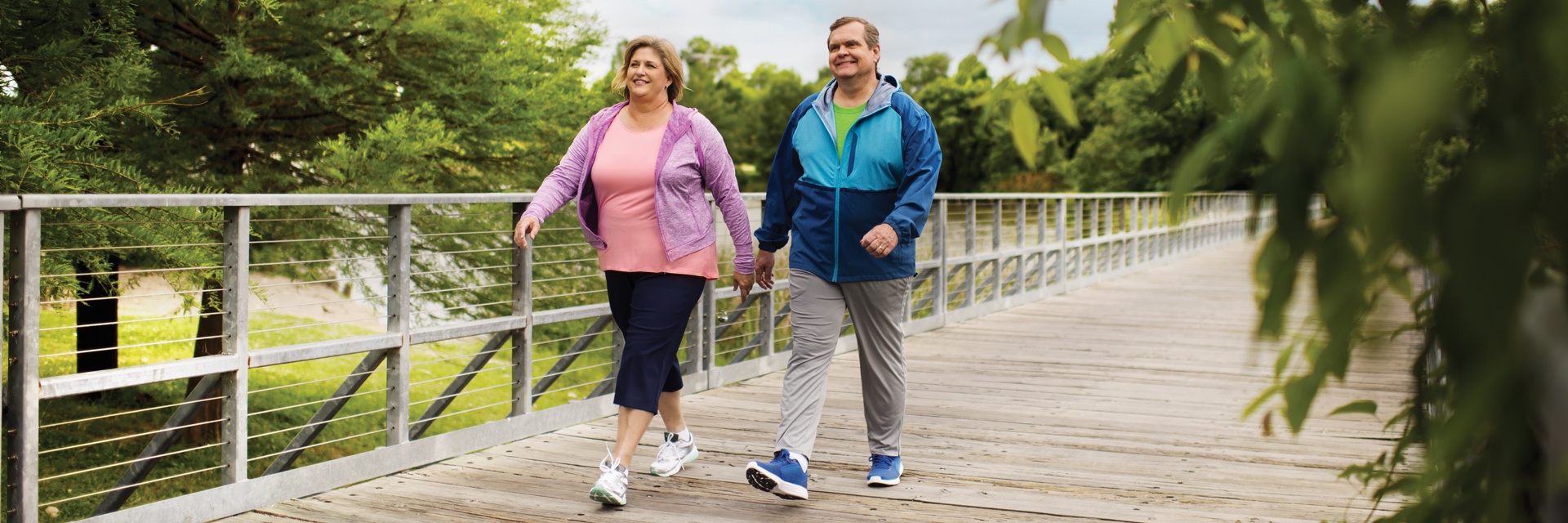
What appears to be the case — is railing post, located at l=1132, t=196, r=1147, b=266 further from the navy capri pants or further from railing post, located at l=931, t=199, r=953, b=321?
the navy capri pants

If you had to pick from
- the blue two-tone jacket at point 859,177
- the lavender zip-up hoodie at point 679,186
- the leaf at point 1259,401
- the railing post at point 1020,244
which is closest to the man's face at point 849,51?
the blue two-tone jacket at point 859,177

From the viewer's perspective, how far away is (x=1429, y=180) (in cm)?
55

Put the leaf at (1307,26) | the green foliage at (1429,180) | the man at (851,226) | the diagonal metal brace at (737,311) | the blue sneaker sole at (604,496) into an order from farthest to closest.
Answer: the diagonal metal brace at (737,311)
the man at (851,226)
the blue sneaker sole at (604,496)
the leaf at (1307,26)
the green foliage at (1429,180)

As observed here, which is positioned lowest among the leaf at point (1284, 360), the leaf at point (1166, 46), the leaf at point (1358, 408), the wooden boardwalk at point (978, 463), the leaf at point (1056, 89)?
the wooden boardwalk at point (978, 463)

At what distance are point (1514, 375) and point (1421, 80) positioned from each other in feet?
0.55

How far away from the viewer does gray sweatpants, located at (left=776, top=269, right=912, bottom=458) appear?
398 centimetres

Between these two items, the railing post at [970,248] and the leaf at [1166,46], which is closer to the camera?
the leaf at [1166,46]

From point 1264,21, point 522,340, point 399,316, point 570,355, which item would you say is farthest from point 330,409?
point 1264,21

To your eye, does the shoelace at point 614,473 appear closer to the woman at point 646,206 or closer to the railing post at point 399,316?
the woman at point 646,206

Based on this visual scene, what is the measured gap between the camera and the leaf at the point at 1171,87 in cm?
79

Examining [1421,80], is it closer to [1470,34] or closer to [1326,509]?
[1470,34]

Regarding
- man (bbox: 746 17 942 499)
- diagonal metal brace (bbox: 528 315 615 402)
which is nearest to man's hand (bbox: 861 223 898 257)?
man (bbox: 746 17 942 499)

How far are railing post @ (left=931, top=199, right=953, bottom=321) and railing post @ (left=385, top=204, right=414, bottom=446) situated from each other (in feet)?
20.3

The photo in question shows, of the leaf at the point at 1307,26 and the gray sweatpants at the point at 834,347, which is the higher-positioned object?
the leaf at the point at 1307,26
